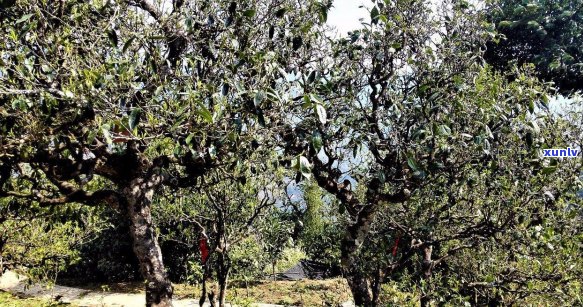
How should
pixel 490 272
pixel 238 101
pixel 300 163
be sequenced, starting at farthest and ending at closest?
pixel 490 272
pixel 238 101
pixel 300 163

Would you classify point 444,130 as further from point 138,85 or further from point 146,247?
point 146,247

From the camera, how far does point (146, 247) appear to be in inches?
199

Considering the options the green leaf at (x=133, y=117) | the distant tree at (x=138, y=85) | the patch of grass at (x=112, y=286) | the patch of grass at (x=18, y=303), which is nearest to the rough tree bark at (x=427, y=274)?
the distant tree at (x=138, y=85)

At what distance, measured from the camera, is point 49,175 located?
4.80 meters

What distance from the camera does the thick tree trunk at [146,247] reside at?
5.03 m

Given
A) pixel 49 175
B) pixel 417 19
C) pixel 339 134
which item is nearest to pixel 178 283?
pixel 49 175

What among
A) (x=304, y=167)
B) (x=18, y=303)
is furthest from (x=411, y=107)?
(x=18, y=303)

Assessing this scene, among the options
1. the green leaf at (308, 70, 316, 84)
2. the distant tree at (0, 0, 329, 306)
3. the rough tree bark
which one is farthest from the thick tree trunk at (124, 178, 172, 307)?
the rough tree bark

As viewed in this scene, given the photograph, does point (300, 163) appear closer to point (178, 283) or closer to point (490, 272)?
point (490, 272)

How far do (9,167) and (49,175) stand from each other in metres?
0.76

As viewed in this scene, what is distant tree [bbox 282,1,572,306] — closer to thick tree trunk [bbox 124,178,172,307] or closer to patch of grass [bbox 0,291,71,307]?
thick tree trunk [bbox 124,178,172,307]

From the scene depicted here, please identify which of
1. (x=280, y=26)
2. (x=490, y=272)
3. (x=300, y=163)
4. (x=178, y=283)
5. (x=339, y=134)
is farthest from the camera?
(x=178, y=283)

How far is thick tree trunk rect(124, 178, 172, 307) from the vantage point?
5.03m

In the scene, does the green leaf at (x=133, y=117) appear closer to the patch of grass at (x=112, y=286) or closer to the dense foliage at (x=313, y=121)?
the dense foliage at (x=313, y=121)
